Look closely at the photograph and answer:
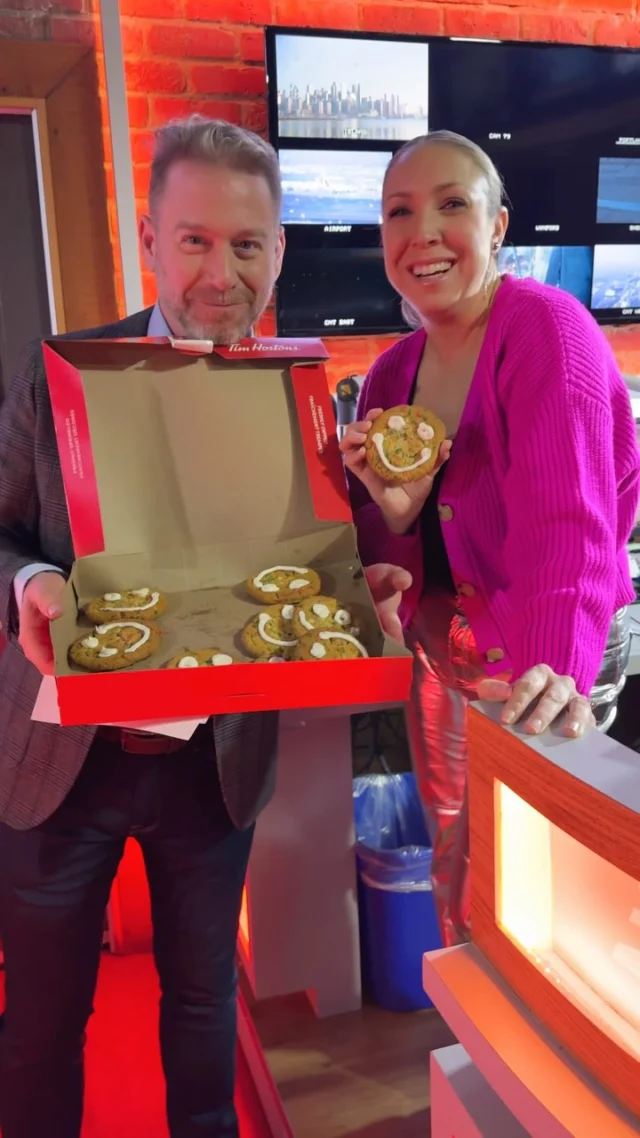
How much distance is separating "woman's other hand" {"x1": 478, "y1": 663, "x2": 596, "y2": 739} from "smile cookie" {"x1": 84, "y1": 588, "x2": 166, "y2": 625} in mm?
481

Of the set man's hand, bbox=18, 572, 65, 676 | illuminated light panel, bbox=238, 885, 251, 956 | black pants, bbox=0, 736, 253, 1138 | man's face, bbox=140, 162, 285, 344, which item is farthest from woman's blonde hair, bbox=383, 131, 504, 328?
illuminated light panel, bbox=238, 885, 251, 956

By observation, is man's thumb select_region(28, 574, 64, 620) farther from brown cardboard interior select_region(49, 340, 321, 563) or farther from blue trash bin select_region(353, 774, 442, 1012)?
blue trash bin select_region(353, 774, 442, 1012)

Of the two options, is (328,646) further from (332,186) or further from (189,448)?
(332,186)

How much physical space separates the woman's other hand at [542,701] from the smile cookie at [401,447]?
1.29 feet

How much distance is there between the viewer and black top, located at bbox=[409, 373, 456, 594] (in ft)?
4.02

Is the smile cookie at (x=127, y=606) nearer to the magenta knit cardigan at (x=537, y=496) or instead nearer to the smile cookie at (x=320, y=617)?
the smile cookie at (x=320, y=617)

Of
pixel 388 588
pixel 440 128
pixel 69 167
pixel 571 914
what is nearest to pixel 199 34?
pixel 69 167

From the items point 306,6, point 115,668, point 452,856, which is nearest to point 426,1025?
point 452,856

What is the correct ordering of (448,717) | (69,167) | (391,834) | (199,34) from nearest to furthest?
1. (448,717)
2. (391,834)
3. (69,167)
4. (199,34)

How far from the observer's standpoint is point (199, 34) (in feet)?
7.50

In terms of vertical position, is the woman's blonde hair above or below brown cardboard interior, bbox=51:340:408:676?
above

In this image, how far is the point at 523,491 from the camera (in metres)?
0.99

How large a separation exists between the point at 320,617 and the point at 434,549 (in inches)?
11.2

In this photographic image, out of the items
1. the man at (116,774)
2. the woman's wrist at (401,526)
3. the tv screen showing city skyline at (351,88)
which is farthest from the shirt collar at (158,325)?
the tv screen showing city skyline at (351,88)
